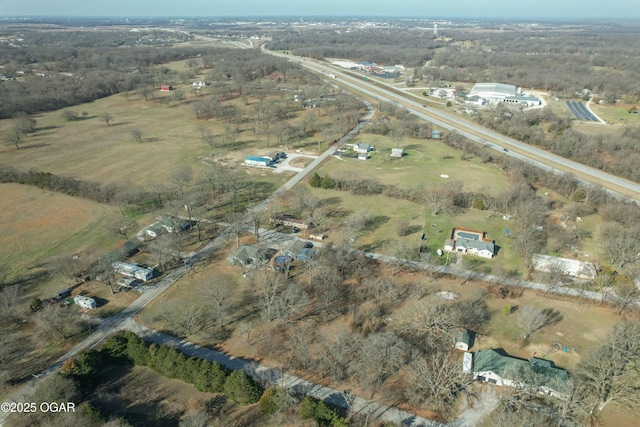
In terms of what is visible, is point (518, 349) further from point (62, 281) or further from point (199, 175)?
point (199, 175)

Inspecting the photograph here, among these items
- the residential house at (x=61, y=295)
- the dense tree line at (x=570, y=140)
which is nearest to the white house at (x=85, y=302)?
the residential house at (x=61, y=295)

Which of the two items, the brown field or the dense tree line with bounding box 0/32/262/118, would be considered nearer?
the brown field

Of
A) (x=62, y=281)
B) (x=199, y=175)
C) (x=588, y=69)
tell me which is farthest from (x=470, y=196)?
(x=588, y=69)

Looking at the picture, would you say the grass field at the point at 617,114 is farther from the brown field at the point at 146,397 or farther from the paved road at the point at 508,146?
the brown field at the point at 146,397

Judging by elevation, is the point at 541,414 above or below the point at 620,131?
below

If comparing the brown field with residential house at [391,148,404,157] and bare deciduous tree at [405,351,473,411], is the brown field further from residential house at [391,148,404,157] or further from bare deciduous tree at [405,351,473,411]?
residential house at [391,148,404,157]

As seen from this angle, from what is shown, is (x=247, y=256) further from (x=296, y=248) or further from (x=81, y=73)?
(x=81, y=73)

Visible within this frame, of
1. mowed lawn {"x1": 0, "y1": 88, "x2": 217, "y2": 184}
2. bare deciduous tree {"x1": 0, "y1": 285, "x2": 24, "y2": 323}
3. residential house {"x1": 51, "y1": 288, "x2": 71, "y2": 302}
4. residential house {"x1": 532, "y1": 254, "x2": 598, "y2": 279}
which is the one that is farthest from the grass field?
bare deciduous tree {"x1": 0, "y1": 285, "x2": 24, "y2": 323}
